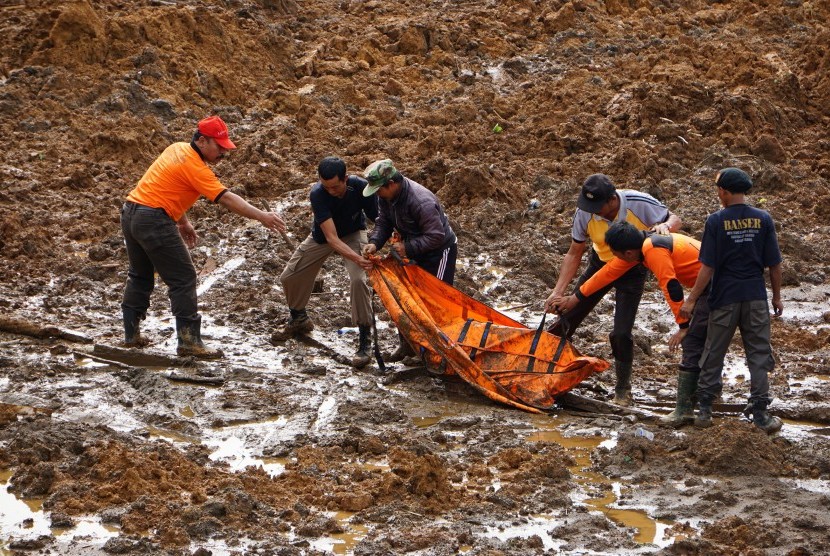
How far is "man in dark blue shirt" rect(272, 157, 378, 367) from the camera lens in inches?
338

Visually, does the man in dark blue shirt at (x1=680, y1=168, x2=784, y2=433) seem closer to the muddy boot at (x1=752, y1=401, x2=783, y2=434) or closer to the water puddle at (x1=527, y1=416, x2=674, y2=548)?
the muddy boot at (x1=752, y1=401, x2=783, y2=434)

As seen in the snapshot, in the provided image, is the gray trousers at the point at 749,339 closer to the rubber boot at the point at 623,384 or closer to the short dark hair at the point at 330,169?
the rubber boot at the point at 623,384

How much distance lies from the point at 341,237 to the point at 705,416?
3217 mm

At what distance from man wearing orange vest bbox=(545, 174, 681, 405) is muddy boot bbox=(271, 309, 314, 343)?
2355mm

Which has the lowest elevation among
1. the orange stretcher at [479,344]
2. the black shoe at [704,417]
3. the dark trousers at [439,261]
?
the black shoe at [704,417]

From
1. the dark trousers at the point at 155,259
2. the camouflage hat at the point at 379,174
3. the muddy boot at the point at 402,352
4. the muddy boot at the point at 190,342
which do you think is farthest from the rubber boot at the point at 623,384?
the dark trousers at the point at 155,259

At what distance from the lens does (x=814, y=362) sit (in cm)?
882

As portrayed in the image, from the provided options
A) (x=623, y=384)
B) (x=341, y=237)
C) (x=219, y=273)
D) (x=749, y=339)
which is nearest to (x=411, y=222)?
(x=341, y=237)

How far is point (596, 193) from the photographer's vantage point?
7.52m

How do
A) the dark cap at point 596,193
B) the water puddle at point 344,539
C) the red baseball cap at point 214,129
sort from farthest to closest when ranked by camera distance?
the red baseball cap at point 214,129 → the dark cap at point 596,193 → the water puddle at point 344,539

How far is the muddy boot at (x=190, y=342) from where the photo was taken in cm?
885

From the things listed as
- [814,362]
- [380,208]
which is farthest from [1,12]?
[814,362]

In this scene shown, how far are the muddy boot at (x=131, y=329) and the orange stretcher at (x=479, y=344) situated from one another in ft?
6.61

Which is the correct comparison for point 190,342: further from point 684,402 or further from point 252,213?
point 684,402
